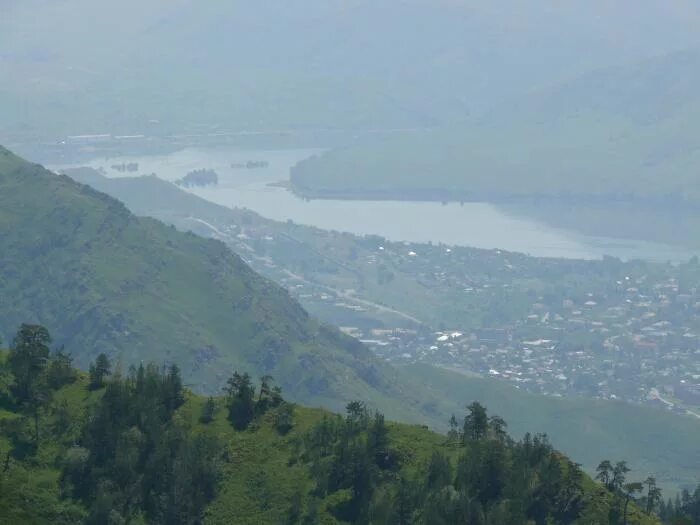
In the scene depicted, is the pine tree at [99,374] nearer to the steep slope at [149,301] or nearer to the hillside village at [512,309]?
the steep slope at [149,301]

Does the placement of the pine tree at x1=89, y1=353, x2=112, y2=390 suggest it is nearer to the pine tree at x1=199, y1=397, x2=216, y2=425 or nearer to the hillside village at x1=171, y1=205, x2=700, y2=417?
the pine tree at x1=199, y1=397, x2=216, y2=425

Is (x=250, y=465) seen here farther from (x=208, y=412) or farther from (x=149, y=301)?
(x=149, y=301)

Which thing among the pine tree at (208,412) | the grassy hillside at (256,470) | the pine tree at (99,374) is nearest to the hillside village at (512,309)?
the pine tree at (208,412)

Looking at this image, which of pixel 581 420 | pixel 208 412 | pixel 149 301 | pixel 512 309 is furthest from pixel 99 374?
pixel 512 309

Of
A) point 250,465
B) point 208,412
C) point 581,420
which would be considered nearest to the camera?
point 250,465

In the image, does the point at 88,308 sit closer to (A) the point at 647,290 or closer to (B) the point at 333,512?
(B) the point at 333,512
